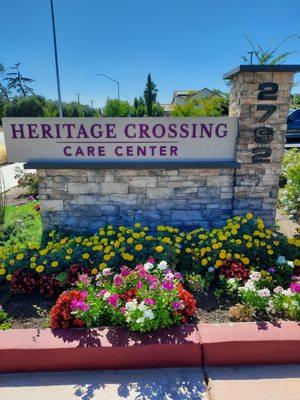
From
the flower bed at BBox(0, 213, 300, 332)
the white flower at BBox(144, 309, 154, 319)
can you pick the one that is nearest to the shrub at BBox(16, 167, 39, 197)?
the flower bed at BBox(0, 213, 300, 332)

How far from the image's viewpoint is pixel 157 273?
2.97m

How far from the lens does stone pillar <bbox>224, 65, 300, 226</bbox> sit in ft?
12.5

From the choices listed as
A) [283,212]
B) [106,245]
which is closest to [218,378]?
[106,245]

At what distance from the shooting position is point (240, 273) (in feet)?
10.5

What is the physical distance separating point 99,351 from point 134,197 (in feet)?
7.38

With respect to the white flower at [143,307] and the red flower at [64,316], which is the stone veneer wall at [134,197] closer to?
the red flower at [64,316]

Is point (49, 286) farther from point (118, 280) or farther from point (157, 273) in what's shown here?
point (157, 273)

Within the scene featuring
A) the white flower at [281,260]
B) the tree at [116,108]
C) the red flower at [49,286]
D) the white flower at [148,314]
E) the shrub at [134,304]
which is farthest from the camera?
the tree at [116,108]

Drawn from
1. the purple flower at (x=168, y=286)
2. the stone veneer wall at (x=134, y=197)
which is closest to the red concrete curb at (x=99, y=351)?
the purple flower at (x=168, y=286)

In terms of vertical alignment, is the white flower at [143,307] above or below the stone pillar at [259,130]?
below

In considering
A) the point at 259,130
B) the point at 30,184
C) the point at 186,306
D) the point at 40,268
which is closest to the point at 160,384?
the point at 186,306

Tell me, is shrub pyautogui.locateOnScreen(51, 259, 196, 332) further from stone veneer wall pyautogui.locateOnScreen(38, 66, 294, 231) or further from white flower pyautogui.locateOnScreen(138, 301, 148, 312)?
stone veneer wall pyautogui.locateOnScreen(38, 66, 294, 231)

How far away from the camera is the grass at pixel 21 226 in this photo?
4.61 m

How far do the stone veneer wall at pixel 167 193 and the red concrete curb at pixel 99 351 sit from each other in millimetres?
2080
